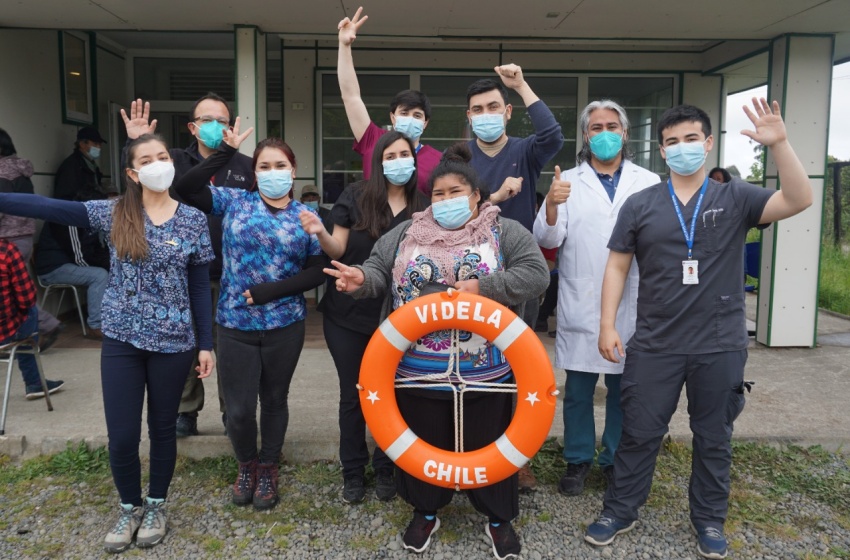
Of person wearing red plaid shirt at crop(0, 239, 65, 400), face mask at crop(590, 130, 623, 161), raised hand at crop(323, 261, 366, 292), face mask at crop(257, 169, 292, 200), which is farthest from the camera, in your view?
person wearing red plaid shirt at crop(0, 239, 65, 400)

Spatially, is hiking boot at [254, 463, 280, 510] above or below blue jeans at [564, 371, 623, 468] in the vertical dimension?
below

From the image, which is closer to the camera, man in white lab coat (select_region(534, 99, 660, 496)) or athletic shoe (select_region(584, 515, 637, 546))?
athletic shoe (select_region(584, 515, 637, 546))

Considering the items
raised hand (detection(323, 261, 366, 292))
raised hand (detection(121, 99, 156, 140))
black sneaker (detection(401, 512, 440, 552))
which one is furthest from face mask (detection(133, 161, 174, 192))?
black sneaker (detection(401, 512, 440, 552))

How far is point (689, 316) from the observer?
7.77 ft

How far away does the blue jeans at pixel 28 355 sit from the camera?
3463mm

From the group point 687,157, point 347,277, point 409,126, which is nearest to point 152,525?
point 347,277

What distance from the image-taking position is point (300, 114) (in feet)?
21.5

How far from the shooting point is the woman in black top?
258 centimetres

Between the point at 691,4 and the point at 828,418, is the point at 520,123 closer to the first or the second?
the point at 691,4

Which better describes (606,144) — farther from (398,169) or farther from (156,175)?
(156,175)

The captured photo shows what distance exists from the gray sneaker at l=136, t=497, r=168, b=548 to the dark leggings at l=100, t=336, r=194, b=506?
3cm

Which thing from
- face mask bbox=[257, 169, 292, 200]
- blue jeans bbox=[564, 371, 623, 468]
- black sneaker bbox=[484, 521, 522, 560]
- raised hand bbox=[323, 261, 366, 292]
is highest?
face mask bbox=[257, 169, 292, 200]

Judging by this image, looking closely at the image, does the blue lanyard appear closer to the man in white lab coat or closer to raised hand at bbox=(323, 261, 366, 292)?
the man in white lab coat

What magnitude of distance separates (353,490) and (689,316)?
5.00 feet
